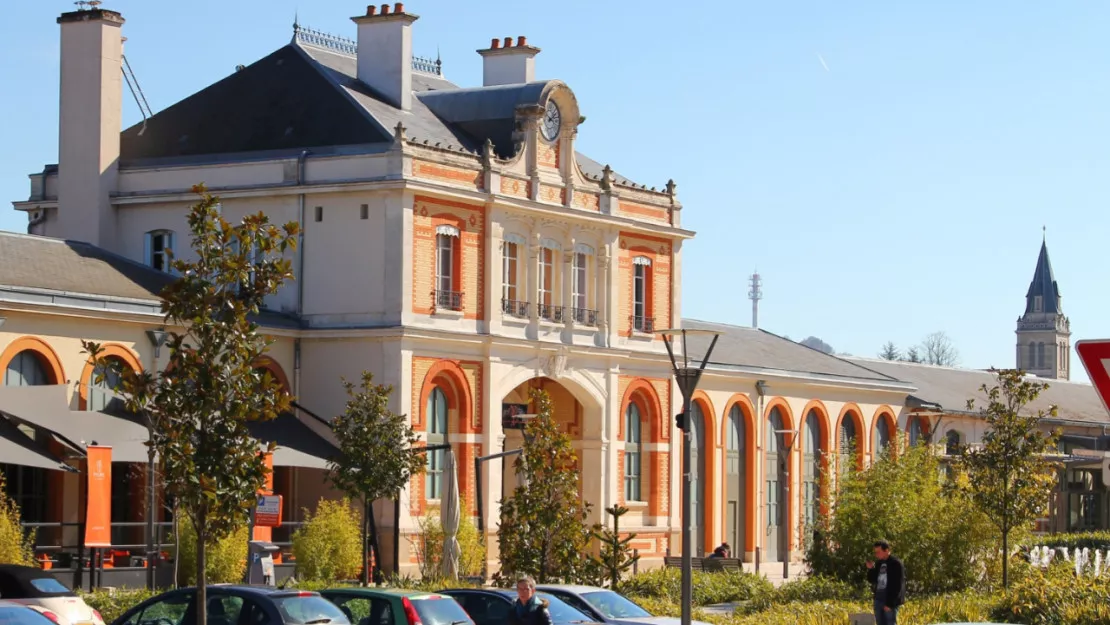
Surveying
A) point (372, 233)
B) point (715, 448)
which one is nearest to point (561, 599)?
point (372, 233)

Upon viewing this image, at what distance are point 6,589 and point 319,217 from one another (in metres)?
18.4

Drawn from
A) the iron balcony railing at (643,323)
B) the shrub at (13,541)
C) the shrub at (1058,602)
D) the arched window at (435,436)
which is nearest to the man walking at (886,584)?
the shrub at (1058,602)

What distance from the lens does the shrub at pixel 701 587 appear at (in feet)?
119

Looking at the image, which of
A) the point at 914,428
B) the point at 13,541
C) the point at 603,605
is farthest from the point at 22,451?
the point at 914,428

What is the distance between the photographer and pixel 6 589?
2512cm

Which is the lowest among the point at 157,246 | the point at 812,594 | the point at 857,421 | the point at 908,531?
the point at 812,594

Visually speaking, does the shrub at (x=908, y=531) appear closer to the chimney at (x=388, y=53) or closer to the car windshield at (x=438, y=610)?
the car windshield at (x=438, y=610)

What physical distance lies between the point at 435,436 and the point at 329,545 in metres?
6.21

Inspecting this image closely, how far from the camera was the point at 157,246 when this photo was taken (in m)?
43.6

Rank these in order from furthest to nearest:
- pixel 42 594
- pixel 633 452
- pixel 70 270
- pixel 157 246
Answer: pixel 633 452
pixel 157 246
pixel 70 270
pixel 42 594

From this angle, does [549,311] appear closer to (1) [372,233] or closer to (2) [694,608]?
(1) [372,233]

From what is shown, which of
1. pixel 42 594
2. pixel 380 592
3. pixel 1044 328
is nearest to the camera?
pixel 380 592

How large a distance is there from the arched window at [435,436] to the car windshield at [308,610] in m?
20.1

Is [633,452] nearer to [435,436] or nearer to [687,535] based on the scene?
[435,436]
